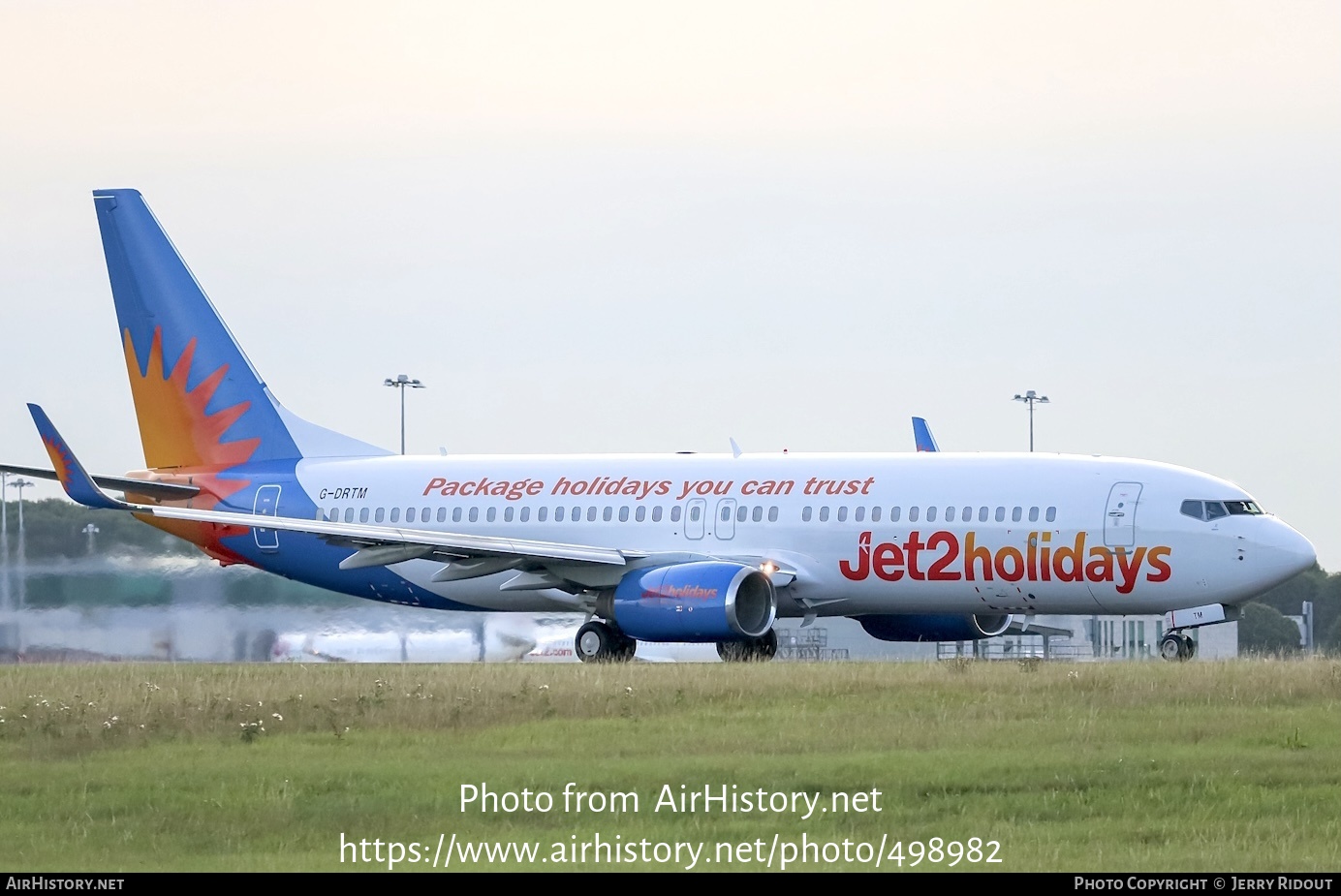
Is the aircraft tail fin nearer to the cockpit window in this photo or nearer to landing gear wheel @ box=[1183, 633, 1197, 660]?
the cockpit window

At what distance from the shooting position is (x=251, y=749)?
20578 mm

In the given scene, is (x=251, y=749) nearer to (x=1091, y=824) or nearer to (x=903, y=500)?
(x=1091, y=824)

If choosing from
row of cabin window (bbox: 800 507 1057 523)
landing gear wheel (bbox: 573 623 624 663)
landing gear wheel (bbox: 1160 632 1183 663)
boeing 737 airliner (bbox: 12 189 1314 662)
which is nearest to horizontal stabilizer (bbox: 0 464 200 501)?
boeing 737 airliner (bbox: 12 189 1314 662)

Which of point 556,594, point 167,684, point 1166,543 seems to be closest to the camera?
point 167,684

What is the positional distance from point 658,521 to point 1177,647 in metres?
9.10

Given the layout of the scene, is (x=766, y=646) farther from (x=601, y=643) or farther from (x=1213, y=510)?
(x=1213, y=510)

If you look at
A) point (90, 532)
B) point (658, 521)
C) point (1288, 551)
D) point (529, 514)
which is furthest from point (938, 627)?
point (90, 532)

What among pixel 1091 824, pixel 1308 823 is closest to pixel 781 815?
pixel 1091 824

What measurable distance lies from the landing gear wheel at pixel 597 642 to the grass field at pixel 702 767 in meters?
8.03

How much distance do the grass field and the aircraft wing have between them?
7.56 meters

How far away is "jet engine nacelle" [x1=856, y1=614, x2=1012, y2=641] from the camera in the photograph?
121 feet

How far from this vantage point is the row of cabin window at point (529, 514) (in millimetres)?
36375

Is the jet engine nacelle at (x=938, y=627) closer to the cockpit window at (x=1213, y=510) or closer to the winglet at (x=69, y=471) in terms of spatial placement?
the cockpit window at (x=1213, y=510)
